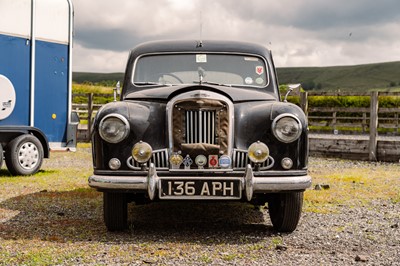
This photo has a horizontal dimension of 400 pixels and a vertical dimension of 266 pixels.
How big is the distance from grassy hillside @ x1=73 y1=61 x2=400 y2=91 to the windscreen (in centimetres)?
10727

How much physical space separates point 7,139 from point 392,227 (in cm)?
692

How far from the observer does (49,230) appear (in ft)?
19.6

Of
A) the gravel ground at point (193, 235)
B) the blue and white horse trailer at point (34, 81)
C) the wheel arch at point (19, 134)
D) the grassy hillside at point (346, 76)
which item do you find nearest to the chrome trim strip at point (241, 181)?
the gravel ground at point (193, 235)

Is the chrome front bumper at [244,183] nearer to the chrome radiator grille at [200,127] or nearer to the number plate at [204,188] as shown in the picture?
the number plate at [204,188]

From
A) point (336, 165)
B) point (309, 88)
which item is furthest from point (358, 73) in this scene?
point (336, 165)

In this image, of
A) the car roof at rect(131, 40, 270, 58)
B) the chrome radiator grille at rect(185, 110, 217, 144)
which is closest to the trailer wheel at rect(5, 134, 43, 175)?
the car roof at rect(131, 40, 270, 58)

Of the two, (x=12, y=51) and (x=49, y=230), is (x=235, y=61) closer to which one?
(x=49, y=230)

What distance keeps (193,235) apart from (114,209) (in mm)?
759

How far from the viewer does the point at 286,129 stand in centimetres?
546

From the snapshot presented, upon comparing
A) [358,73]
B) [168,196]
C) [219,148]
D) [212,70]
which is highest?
[358,73]

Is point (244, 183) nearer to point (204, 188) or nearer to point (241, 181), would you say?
point (241, 181)

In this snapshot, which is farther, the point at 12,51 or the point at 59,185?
the point at 12,51

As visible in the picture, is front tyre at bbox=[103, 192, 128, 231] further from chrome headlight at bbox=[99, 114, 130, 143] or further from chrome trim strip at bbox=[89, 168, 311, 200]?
chrome headlight at bbox=[99, 114, 130, 143]

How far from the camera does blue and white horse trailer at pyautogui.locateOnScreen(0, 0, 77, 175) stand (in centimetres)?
1052
